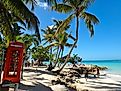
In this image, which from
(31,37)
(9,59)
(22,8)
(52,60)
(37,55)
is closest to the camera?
(9,59)

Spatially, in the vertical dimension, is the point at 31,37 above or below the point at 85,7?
below

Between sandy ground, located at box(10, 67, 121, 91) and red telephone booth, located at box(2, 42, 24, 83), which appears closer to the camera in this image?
red telephone booth, located at box(2, 42, 24, 83)

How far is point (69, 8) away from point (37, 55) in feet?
86.2

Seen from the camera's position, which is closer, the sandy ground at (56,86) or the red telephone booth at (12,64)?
the red telephone booth at (12,64)

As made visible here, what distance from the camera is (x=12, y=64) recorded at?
869 centimetres

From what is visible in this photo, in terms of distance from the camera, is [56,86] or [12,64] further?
[56,86]

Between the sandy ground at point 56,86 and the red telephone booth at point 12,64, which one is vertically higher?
the red telephone booth at point 12,64

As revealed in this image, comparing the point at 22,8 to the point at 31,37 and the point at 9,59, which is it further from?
the point at 31,37

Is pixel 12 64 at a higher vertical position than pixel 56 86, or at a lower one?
higher

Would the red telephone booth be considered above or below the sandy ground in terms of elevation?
above

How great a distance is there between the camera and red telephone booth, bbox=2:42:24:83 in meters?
8.66

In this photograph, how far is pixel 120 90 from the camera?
18.4 metres

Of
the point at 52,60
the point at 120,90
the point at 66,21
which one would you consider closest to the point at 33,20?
the point at 120,90

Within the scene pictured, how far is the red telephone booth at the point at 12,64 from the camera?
28.4 feet
